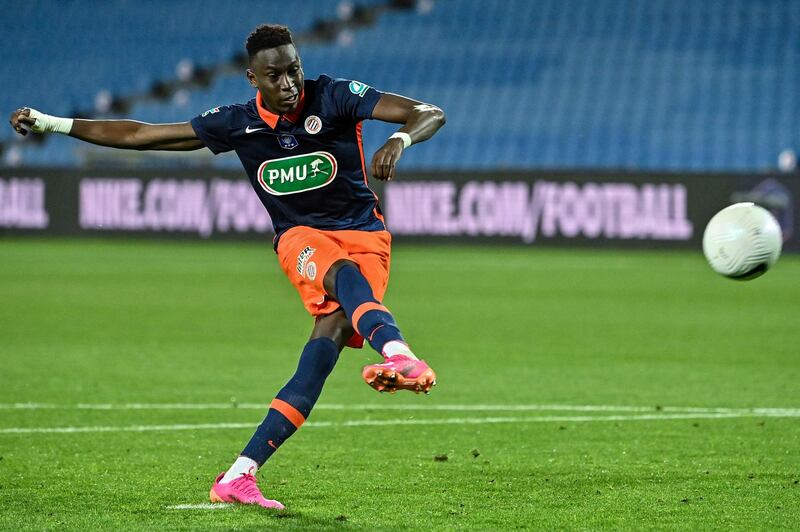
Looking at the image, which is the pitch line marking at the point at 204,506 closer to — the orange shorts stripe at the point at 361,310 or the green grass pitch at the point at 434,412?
the green grass pitch at the point at 434,412

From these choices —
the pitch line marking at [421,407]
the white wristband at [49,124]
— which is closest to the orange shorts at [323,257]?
the white wristband at [49,124]

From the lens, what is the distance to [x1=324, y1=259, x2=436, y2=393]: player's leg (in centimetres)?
440

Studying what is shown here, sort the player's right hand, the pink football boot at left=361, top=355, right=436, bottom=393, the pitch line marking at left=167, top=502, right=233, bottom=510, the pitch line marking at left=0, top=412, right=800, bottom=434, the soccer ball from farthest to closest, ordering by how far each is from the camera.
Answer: the pitch line marking at left=0, top=412, right=800, bottom=434 → the soccer ball → the player's right hand → the pitch line marking at left=167, top=502, right=233, bottom=510 → the pink football boot at left=361, top=355, right=436, bottom=393

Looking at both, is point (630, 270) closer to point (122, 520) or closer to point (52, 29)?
point (122, 520)

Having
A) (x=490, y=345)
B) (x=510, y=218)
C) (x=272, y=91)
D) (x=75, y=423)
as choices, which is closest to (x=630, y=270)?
(x=510, y=218)

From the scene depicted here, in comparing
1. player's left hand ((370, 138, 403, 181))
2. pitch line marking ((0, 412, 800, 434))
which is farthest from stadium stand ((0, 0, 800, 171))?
player's left hand ((370, 138, 403, 181))

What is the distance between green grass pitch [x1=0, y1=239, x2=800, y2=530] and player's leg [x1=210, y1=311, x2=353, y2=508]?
17 cm

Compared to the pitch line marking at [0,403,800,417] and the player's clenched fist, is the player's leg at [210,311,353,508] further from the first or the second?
the pitch line marking at [0,403,800,417]

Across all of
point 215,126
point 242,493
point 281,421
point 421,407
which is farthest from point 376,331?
point 421,407

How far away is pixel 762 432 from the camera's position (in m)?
6.93

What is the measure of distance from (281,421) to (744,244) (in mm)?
Result: 2379

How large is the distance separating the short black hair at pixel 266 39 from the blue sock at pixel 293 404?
126 centimetres

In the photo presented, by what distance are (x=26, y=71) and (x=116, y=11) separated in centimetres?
312

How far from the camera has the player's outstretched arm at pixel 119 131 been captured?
550 cm
